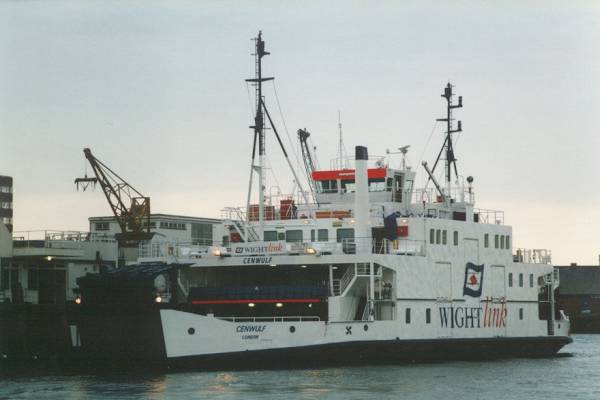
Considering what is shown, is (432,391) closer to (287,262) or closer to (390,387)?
(390,387)

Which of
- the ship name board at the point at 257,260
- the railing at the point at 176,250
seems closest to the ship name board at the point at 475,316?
the ship name board at the point at 257,260

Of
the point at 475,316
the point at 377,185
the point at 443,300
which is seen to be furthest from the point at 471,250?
the point at 377,185

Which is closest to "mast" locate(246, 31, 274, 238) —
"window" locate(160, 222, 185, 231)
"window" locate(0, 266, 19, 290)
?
"window" locate(0, 266, 19, 290)

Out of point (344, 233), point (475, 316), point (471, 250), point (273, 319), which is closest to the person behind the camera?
point (273, 319)

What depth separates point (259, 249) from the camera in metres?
46.4

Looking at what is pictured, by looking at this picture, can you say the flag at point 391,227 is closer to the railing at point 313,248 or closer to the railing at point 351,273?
the railing at point 313,248

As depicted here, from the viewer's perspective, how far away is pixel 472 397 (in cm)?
3853

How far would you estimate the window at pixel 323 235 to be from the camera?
4906cm

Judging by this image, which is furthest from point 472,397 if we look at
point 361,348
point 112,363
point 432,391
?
point 112,363

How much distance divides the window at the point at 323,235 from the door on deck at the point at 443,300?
14.7ft

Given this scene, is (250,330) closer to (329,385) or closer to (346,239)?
(329,385)

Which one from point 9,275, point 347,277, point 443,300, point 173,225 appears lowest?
point 443,300

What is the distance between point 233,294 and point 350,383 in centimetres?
665

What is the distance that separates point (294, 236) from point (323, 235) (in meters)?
1.26
